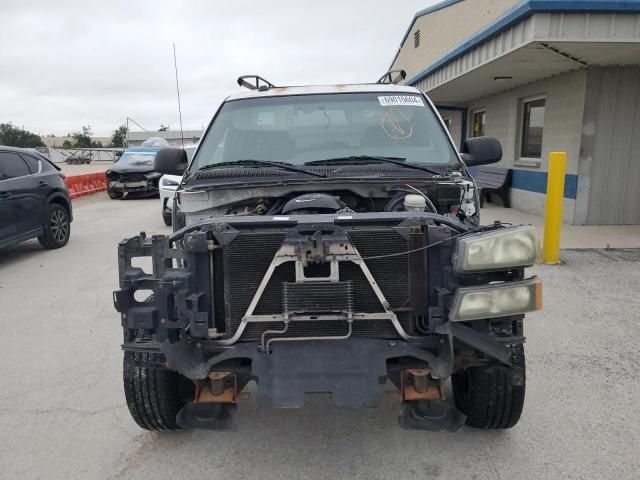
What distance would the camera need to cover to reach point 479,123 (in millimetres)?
15391

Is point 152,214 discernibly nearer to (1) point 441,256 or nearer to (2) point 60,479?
Result: (2) point 60,479

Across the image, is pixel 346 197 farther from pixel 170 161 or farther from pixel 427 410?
pixel 170 161

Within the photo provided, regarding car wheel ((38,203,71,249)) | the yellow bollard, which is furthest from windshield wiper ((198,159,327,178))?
car wheel ((38,203,71,249))

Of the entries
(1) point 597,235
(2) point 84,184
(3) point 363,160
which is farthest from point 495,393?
(2) point 84,184

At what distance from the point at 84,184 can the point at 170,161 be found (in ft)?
53.0

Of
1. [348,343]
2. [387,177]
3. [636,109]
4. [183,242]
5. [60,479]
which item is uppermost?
[636,109]

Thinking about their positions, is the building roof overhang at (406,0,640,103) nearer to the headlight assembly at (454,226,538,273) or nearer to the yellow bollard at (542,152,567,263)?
the yellow bollard at (542,152,567,263)

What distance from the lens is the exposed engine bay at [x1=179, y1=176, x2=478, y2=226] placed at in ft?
10.6

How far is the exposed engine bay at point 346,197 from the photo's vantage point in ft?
10.6

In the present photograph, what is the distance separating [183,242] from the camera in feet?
8.33

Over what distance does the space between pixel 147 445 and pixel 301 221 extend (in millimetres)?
1694

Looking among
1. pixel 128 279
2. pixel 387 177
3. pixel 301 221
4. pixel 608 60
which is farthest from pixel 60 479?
pixel 608 60

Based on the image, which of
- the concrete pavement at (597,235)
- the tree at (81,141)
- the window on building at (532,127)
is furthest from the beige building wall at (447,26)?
the tree at (81,141)

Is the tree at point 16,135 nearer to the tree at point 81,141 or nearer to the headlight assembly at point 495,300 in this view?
the tree at point 81,141
